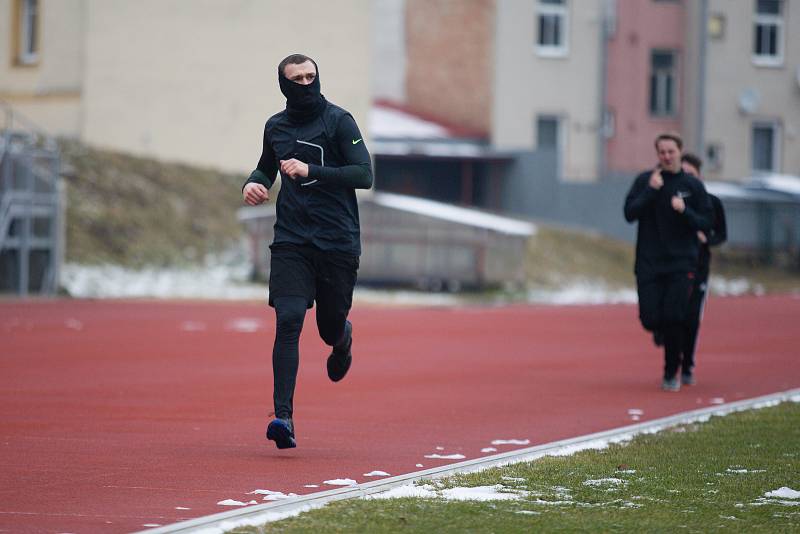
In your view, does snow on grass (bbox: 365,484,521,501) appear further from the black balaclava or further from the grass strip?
the black balaclava

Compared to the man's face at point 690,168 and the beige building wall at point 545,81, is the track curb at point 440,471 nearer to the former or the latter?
the man's face at point 690,168

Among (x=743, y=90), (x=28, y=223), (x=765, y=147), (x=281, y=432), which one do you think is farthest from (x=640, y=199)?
(x=765, y=147)

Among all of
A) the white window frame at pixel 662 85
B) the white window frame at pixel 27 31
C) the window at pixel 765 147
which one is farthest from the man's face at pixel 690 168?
the window at pixel 765 147

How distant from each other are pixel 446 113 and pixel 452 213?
2098 cm

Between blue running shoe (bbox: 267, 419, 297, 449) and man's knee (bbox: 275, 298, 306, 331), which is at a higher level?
man's knee (bbox: 275, 298, 306, 331)

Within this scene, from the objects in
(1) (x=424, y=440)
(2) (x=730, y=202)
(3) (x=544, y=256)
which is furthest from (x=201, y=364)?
(2) (x=730, y=202)

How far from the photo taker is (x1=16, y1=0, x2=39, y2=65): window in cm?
4219

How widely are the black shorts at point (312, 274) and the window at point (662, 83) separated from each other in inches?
1910

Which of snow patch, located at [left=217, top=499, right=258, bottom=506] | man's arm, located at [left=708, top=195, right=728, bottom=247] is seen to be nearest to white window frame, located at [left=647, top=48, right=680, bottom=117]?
man's arm, located at [left=708, top=195, right=728, bottom=247]

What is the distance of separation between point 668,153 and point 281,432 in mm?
5988

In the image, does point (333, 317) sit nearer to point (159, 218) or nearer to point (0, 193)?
point (0, 193)

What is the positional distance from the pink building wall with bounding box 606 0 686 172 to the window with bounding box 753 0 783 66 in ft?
10.7

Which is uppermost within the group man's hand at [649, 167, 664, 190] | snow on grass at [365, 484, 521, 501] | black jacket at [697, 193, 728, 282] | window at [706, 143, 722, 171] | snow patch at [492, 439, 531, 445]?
window at [706, 143, 722, 171]

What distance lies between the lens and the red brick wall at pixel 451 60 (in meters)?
55.4
